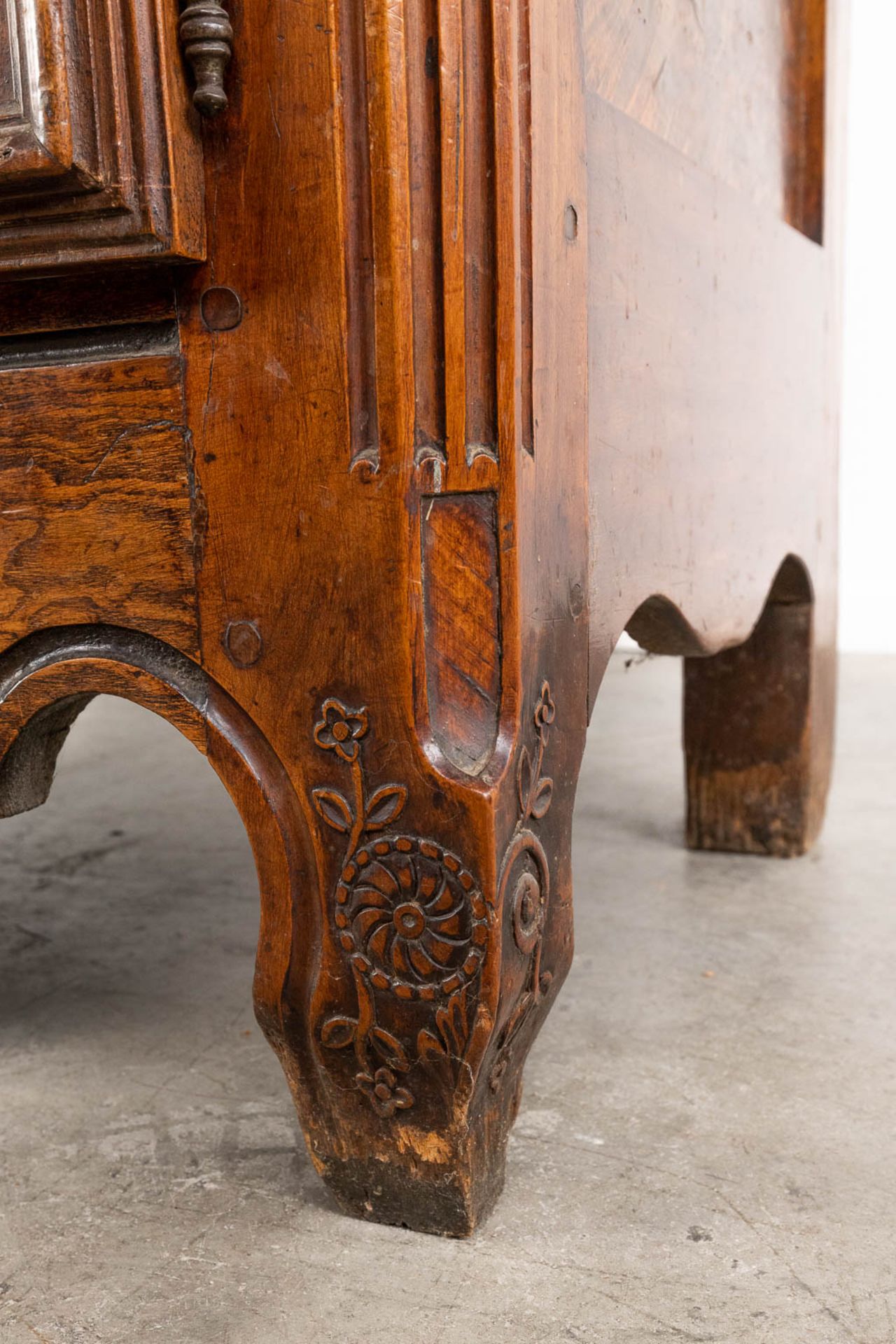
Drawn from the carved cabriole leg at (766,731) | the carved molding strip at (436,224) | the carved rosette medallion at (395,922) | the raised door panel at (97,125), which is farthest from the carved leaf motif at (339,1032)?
the carved cabriole leg at (766,731)

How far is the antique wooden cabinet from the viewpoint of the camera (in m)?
0.78

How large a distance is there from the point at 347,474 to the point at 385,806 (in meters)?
0.21

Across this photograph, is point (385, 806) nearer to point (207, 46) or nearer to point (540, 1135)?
point (540, 1135)

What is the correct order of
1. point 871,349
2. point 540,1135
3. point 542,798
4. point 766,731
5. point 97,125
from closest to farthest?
point 97,125 < point 542,798 < point 540,1135 < point 766,731 < point 871,349

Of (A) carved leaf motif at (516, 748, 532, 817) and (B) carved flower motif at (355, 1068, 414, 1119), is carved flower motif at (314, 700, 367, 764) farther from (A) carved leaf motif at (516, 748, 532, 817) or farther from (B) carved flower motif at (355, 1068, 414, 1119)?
(B) carved flower motif at (355, 1068, 414, 1119)

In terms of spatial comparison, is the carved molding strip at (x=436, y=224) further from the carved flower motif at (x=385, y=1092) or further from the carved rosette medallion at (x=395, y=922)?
the carved flower motif at (x=385, y=1092)

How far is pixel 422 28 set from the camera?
0.77 m

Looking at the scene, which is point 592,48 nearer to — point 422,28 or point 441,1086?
point 422,28

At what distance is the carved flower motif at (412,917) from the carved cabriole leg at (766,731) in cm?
105

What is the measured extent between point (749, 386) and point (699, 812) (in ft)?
2.24

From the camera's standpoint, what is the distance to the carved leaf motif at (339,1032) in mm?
861

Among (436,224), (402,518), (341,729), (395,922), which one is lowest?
(395,922)

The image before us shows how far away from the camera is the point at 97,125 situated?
0.77 meters

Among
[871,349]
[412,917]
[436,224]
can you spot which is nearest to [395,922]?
[412,917]
